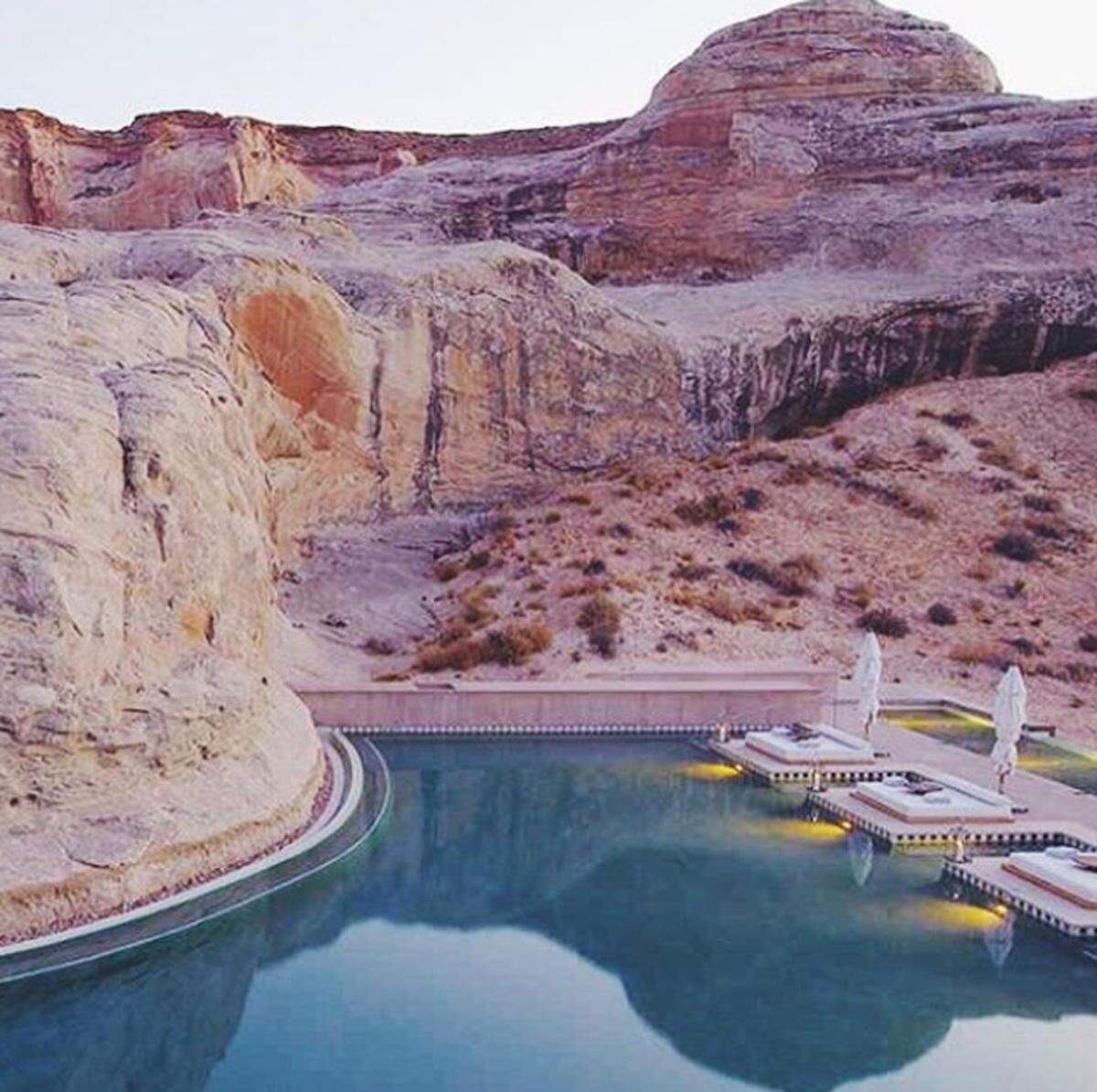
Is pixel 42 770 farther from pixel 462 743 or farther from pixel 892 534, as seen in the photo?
pixel 892 534

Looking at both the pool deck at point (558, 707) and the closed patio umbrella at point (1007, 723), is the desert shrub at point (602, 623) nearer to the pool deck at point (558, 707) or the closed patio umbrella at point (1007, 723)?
the pool deck at point (558, 707)

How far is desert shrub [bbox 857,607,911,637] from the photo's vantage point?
2325cm

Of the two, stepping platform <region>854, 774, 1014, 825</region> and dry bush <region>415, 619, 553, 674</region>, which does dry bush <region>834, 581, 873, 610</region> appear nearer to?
dry bush <region>415, 619, 553, 674</region>

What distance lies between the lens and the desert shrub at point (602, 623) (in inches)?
816

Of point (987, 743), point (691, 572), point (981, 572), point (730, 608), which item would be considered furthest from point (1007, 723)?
point (981, 572)

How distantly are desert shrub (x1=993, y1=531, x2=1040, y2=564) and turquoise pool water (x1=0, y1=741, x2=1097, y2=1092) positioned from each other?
552 inches

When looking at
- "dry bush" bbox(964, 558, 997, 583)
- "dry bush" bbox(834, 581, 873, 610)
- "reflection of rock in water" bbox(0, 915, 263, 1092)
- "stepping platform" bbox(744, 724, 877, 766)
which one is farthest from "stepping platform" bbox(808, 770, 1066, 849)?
"dry bush" bbox(964, 558, 997, 583)

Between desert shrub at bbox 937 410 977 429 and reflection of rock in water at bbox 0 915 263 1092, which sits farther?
desert shrub at bbox 937 410 977 429

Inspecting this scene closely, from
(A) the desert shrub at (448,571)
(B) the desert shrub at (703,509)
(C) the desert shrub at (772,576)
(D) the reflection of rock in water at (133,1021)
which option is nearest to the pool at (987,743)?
(C) the desert shrub at (772,576)

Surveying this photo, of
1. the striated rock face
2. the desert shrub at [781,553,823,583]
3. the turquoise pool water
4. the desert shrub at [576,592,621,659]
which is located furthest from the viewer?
the desert shrub at [781,553,823,583]

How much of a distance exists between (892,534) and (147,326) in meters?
16.3

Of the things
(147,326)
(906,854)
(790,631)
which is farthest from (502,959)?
(790,631)

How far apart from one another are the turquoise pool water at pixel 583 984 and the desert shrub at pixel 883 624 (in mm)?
10344

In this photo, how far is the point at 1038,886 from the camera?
37.3ft
